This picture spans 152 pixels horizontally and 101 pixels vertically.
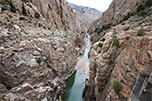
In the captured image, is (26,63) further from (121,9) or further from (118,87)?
(121,9)

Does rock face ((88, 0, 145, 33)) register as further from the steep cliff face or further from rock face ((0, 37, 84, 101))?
rock face ((0, 37, 84, 101))

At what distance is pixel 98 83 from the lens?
43.8ft

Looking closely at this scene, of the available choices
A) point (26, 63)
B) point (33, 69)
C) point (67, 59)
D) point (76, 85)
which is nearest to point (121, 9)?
point (67, 59)

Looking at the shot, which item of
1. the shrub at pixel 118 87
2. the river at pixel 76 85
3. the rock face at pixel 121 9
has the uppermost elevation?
the rock face at pixel 121 9

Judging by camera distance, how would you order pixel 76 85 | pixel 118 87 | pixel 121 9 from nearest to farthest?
pixel 118 87 → pixel 76 85 → pixel 121 9

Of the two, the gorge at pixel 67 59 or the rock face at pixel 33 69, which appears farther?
the rock face at pixel 33 69

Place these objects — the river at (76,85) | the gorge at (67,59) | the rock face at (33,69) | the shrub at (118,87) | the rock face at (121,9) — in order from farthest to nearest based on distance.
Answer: the rock face at (121,9), the river at (76,85), the rock face at (33,69), the shrub at (118,87), the gorge at (67,59)

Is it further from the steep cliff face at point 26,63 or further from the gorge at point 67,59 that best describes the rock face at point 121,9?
the steep cliff face at point 26,63

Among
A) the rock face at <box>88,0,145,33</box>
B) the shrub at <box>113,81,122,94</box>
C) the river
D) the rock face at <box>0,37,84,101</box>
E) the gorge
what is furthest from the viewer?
the rock face at <box>88,0,145,33</box>

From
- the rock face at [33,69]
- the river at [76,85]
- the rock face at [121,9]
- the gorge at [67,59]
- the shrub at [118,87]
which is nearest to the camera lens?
the gorge at [67,59]

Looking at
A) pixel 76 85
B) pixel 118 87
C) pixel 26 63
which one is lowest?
pixel 76 85

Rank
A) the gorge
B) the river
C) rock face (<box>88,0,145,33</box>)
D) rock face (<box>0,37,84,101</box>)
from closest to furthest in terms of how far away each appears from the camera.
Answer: the gorge → rock face (<box>0,37,84,101</box>) → the river → rock face (<box>88,0,145,33</box>)

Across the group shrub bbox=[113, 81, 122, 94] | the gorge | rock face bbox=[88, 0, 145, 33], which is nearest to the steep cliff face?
the gorge

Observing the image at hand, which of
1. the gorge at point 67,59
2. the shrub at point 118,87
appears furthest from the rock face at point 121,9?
the shrub at point 118,87
